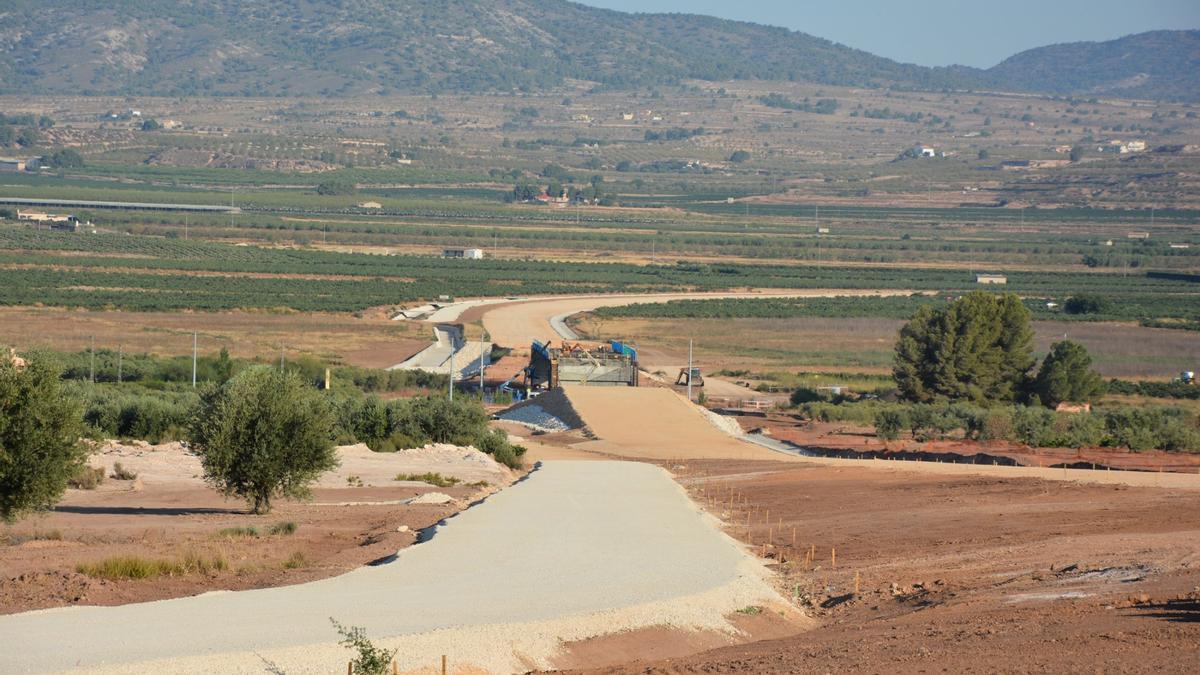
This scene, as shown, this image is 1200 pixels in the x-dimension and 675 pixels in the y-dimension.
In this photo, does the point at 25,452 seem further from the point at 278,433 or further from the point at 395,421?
the point at 395,421

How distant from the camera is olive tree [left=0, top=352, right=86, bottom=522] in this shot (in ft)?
81.4

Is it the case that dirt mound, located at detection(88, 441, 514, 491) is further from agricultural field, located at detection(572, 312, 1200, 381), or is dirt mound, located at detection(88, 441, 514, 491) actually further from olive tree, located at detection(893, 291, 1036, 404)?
agricultural field, located at detection(572, 312, 1200, 381)

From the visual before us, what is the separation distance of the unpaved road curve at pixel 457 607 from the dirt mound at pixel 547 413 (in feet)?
78.4

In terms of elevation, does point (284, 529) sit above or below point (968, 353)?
above

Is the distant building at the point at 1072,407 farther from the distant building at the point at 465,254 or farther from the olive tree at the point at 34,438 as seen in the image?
the distant building at the point at 465,254

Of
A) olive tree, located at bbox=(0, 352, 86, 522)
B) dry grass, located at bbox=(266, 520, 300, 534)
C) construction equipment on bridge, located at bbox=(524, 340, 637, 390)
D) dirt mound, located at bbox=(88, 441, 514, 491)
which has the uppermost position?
olive tree, located at bbox=(0, 352, 86, 522)

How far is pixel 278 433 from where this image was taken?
1171 inches

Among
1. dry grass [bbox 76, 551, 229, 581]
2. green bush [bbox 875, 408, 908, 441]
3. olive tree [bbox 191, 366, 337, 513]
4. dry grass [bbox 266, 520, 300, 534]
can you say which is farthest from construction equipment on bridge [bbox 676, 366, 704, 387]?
dry grass [bbox 76, 551, 229, 581]

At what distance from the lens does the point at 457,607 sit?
1933 centimetres

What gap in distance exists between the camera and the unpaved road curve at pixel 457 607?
1634cm

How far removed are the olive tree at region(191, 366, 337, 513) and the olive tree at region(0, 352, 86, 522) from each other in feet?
13.6

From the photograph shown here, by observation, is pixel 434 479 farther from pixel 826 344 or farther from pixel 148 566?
pixel 826 344

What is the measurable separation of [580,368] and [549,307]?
33.2m

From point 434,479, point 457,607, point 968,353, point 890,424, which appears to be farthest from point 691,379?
point 457,607
